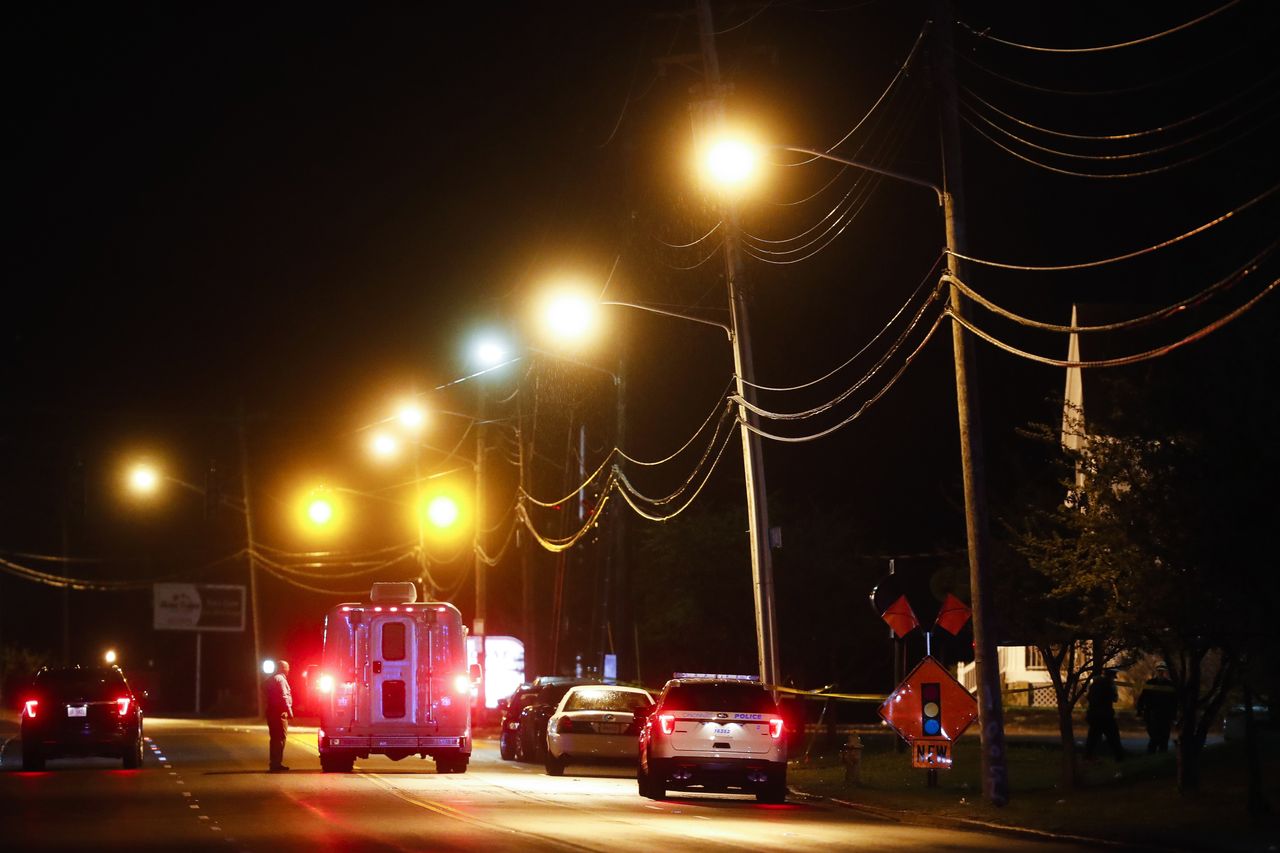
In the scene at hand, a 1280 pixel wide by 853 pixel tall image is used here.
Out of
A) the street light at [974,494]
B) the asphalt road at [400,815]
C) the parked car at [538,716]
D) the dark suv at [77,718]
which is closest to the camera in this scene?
the asphalt road at [400,815]

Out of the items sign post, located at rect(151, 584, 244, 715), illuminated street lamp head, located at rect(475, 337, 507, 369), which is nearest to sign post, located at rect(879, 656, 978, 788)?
illuminated street lamp head, located at rect(475, 337, 507, 369)

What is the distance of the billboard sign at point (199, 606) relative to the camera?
87688mm

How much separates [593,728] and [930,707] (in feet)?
23.2

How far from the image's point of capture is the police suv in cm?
2591

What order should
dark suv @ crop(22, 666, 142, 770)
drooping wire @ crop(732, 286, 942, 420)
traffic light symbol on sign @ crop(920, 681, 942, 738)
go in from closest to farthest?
1. drooping wire @ crop(732, 286, 942, 420)
2. traffic light symbol on sign @ crop(920, 681, 942, 738)
3. dark suv @ crop(22, 666, 142, 770)

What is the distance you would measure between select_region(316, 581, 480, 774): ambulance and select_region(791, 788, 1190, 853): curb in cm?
647

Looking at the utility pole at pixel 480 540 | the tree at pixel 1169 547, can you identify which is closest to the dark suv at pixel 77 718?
the tree at pixel 1169 547

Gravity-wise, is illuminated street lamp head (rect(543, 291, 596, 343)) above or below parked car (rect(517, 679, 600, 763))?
above

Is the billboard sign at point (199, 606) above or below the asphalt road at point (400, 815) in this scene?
above

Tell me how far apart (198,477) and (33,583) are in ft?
75.0

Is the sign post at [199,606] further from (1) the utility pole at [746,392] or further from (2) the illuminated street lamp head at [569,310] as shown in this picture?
(1) the utility pole at [746,392]

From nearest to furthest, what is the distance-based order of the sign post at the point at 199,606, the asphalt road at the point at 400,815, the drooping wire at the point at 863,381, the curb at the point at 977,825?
the asphalt road at the point at 400,815 → the curb at the point at 977,825 → the drooping wire at the point at 863,381 → the sign post at the point at 199,606

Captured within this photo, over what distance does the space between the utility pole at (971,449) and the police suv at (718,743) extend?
3069 millimetres

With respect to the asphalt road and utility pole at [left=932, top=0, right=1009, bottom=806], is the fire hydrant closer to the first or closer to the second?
the asphalt road
